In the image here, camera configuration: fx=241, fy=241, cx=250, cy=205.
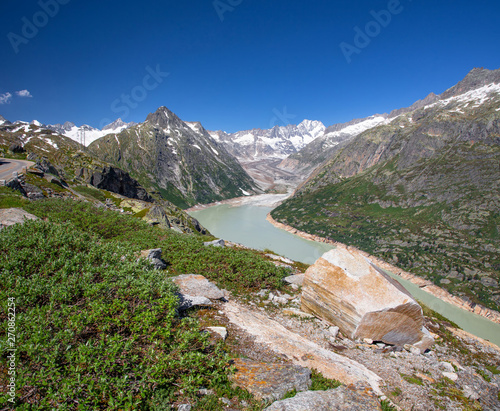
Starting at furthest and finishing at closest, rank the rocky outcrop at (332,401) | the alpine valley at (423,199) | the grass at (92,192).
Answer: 1. the alpine valley at (423,199)
2. the grass at (92,192)
3. the rocky outcrop at (332,401)

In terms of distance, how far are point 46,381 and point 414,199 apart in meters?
164

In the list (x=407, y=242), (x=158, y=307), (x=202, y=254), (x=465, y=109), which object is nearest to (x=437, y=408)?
(x=158, y=307)

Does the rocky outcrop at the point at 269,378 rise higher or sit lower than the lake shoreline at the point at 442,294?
higher

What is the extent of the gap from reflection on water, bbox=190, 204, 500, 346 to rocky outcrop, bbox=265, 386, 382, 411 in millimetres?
36604

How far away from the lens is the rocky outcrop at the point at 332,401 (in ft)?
16.9

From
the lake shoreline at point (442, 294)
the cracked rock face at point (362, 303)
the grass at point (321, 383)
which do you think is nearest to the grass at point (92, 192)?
the cracked rock face at point (362, 303)

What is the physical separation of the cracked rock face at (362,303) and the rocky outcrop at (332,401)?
459 centimetres

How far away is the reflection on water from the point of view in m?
61.3

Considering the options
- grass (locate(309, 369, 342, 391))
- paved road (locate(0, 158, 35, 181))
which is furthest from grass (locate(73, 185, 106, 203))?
grass (locate(309, 369, 342, 391))

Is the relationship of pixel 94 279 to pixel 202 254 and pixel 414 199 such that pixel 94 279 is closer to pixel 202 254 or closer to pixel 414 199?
pixel 202 254

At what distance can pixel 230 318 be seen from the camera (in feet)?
29.0

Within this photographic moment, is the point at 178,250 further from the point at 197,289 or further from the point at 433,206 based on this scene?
the point at 433,206

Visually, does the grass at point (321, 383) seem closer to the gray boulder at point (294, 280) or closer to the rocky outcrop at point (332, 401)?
the rocky outcrop at point (332, 401)

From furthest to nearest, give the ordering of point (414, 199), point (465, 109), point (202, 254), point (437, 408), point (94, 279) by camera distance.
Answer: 1. point (465, 109)
2. point (414, 199)
3. point (202, 254)
4. point (437, 408)
5. point (94, 279)
